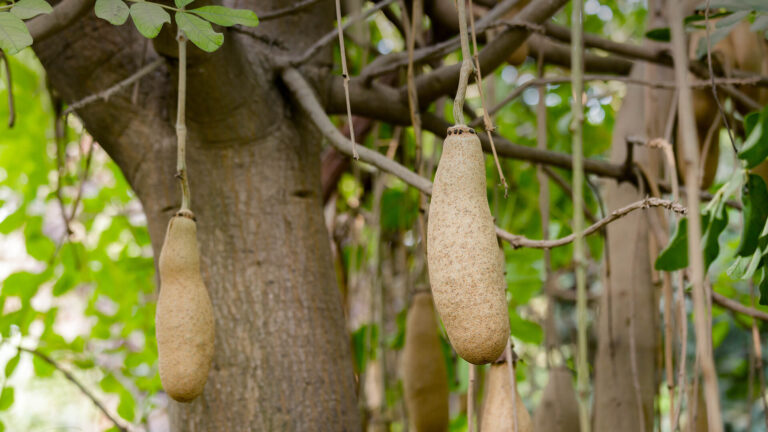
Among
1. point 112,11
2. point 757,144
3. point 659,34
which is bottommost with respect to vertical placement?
point 757,144

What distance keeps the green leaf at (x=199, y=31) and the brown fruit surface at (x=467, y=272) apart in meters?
0.32

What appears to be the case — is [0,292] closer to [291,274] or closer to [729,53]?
[291,274]

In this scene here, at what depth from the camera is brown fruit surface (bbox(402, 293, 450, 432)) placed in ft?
3.42

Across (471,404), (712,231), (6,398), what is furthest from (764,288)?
(6,398)

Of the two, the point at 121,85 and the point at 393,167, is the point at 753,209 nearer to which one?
the point at 393,167

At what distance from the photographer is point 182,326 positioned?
2.14 ft

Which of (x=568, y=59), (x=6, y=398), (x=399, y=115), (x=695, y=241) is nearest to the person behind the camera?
(x=695, y=241)

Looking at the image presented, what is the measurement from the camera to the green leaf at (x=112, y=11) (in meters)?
0.69

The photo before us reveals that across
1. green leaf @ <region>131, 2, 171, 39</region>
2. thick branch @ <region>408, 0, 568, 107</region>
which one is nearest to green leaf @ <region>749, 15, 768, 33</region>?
thick branch @ <region>408, 0, 568, 107</region>

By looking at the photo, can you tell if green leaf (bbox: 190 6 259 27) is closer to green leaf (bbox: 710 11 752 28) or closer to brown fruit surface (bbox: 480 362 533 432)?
brown fruit surface (bbox: 480 362 533 432)

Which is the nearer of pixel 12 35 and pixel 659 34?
pixel 12 35

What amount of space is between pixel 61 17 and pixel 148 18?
0.14m

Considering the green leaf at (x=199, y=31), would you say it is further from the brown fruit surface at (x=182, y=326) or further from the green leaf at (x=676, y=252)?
the green leaf at (x=676, y=252)

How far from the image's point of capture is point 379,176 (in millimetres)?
1389
